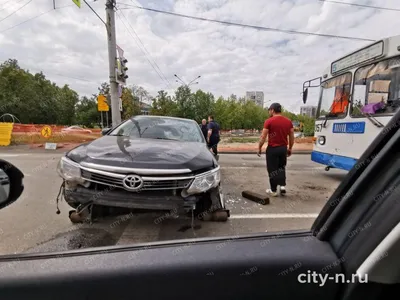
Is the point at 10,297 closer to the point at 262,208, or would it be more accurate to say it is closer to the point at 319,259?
the point at 319,259

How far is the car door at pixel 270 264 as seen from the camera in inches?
29.3

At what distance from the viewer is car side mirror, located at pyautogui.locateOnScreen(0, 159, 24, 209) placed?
1.22m

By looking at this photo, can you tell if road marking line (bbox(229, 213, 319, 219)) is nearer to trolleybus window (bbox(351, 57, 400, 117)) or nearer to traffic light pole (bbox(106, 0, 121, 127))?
trolleybus window (bbox(351, 57, 400, 117))

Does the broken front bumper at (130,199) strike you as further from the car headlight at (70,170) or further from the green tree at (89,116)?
the green tree at (89,116)

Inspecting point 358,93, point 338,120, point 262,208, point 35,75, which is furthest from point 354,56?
point 35,75

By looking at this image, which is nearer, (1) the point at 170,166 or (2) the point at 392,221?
(2) the point at 392,221

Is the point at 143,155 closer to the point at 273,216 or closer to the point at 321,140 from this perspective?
the point at 273,216

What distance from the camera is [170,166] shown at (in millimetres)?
2600

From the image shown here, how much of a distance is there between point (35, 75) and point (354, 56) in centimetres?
6020

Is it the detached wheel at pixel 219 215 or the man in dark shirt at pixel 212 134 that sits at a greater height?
the man in dark shirt at pixel 212 134

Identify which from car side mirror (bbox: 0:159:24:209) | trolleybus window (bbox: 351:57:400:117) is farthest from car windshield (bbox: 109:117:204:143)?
trolleybus window (bbox: 351:57:400:117)

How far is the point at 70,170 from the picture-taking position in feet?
8.74

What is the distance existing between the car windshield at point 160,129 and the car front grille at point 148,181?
1.23 metres

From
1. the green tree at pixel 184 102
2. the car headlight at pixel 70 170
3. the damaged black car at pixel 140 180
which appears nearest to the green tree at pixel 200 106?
the green tree at pixel 184 102
